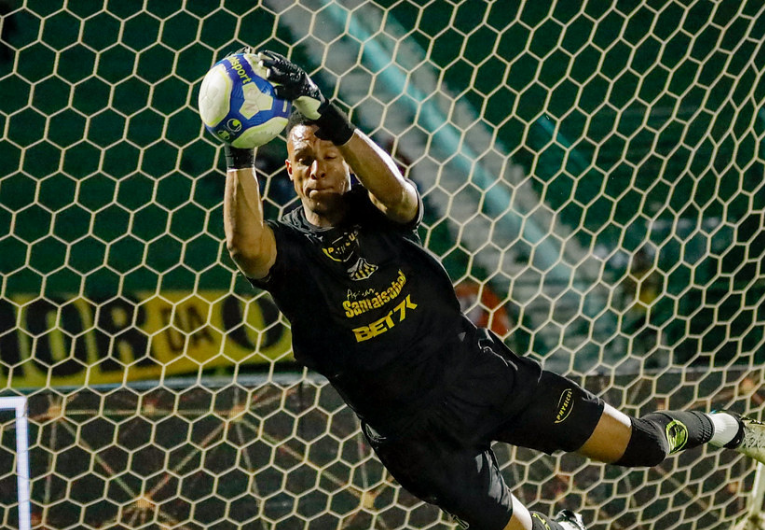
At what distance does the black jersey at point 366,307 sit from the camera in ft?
6.68

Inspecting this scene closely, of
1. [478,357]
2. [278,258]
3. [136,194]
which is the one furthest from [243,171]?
[136,194]

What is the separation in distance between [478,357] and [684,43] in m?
1.78

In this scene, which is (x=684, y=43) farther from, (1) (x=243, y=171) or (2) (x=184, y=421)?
(2) (x=184, y=421)

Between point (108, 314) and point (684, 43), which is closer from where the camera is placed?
point (108, 314)

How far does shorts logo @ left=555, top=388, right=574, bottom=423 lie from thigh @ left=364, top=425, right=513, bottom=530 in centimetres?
24

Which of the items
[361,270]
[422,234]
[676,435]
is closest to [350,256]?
→ [361,270]

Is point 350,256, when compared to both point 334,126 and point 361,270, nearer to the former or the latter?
point 361,270

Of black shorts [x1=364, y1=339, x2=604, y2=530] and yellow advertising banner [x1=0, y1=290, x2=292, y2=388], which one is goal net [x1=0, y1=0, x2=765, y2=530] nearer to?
yellow advertising banner [x1=0, y1=290, x2=292, y2=388]

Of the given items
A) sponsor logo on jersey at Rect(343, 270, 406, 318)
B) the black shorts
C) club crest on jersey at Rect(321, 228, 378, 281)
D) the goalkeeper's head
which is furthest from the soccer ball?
the black shorts

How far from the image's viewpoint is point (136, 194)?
2844 millimetres

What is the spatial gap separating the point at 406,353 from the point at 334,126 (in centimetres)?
65

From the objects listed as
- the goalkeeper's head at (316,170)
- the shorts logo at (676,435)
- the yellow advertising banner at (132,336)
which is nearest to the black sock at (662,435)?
the shorts logo at (676,435)

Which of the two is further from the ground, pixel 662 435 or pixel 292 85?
pixel 292 85

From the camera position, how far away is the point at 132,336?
2.88m
